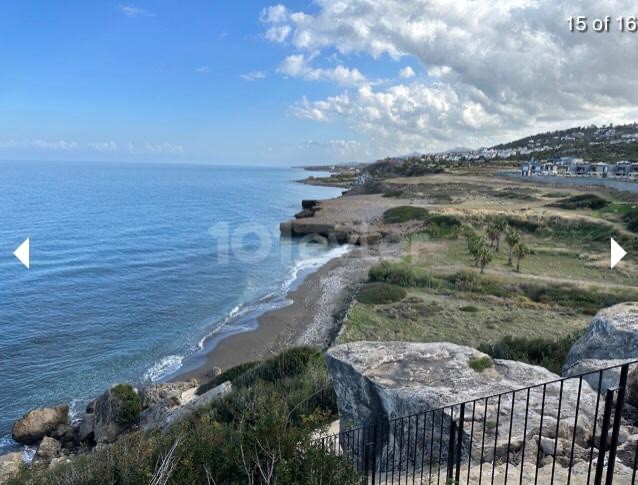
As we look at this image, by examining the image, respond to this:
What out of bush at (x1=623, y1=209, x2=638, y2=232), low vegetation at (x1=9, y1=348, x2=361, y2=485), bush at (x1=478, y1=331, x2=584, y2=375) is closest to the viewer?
low vegetation at (x1=9, y1=348, x2=361, y2=485)

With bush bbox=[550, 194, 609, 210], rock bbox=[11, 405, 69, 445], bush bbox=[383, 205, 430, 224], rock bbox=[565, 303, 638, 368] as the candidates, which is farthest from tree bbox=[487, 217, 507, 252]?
rock bbox=[11, 405, 69, 445]

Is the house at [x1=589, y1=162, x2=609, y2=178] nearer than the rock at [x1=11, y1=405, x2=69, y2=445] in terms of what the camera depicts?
No

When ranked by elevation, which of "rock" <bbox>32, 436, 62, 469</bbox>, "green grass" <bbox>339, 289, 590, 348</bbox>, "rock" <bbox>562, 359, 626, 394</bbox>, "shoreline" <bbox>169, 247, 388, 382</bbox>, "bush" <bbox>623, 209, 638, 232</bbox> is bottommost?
"rock" <bbox>32, 436, 62, 469</bbox>

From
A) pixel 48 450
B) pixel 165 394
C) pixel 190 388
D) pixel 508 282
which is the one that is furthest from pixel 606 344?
pixel 508 282

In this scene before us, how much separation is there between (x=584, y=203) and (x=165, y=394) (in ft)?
172

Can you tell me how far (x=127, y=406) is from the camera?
1491 centimetres

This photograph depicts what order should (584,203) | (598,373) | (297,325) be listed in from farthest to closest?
(584,203) < (297,325) < (598,373)

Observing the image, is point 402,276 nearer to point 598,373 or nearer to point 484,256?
point 484,256

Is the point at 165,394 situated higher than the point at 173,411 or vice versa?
the point at 173,411

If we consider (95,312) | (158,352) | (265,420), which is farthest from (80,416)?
(265,420)

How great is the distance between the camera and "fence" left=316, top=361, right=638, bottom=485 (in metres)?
5.73

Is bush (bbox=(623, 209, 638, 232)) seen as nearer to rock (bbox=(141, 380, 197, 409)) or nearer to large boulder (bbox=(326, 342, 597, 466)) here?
rock (bbox=(141, 380, 197, 409))

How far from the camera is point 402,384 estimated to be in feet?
25.0

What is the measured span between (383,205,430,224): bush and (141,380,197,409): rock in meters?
41.7
